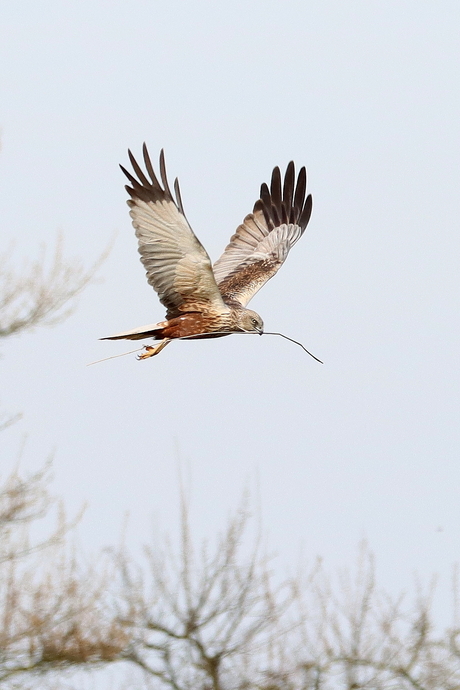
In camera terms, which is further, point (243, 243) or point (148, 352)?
point (243, 243)

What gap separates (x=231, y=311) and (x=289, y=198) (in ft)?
8.87

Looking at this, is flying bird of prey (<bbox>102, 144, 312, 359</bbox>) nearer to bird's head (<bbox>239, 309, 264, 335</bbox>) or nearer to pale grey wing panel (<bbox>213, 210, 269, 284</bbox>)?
bird's head (<bbox>239, 309, 264, 335</bbox>)

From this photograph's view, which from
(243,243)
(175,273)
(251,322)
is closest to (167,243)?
(175,273)

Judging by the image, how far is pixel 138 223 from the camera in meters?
6.85

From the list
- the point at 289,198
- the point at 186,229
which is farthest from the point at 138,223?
the point at 289,198

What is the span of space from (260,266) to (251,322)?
173 centimetres

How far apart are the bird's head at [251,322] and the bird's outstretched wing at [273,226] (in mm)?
1821

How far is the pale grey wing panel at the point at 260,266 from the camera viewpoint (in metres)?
8.27

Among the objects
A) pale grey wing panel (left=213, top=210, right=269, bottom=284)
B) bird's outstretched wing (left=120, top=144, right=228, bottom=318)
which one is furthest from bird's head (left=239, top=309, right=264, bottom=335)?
pale grey wing panel (left=213, top=210, right=269, bottom=284)

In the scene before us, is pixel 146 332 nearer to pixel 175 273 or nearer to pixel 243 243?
pixel 175 273

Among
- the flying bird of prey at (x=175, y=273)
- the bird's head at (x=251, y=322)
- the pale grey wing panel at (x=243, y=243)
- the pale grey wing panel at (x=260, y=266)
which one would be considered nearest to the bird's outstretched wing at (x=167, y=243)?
the flying bird of prey at (x=175, y=273)

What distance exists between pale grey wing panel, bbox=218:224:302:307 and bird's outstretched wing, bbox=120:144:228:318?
881mm

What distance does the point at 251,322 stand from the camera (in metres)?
7.18

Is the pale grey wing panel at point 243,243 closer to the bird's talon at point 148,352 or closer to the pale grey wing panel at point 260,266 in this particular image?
the pale grey wing panel at point 260,266
